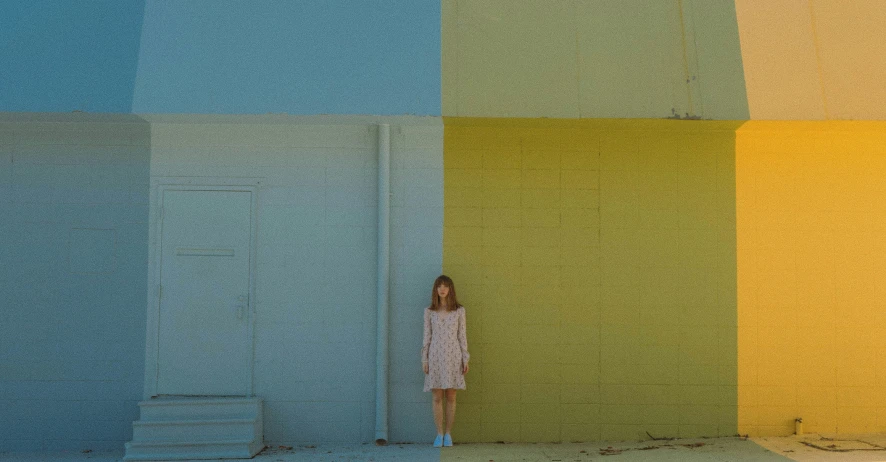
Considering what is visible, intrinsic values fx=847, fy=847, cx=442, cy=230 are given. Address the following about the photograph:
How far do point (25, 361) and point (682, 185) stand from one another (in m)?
7.40

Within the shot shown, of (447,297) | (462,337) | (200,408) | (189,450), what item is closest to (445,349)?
(462,337)

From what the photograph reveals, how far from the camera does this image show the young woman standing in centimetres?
879

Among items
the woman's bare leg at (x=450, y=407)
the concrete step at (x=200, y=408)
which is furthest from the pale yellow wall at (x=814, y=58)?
the concrete step at (x=200, y=408)

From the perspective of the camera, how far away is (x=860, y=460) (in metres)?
7.93

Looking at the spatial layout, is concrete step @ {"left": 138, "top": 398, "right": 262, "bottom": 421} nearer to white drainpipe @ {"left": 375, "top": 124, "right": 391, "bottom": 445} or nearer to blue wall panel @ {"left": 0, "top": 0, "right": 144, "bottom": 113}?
white drainpipe @ {"left": 375, "top": 124, "right": 391, "bottom": 445}

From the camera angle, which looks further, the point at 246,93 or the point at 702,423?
the point at 702,423

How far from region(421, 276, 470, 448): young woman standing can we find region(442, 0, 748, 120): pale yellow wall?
196 cm

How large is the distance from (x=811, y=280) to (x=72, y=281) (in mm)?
8113

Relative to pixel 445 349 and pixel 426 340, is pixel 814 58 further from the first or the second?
pixel 426 340

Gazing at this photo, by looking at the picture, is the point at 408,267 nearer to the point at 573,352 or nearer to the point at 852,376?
the point at 573,352

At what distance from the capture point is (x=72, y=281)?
9211mm

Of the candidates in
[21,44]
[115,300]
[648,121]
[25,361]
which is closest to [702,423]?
[648,121]

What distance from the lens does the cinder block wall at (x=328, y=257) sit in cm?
915

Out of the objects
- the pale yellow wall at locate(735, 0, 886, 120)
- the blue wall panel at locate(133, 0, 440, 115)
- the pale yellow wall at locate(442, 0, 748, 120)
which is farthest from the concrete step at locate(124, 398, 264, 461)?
the pale yellow wall at locate(735, 0, 886, 120)
